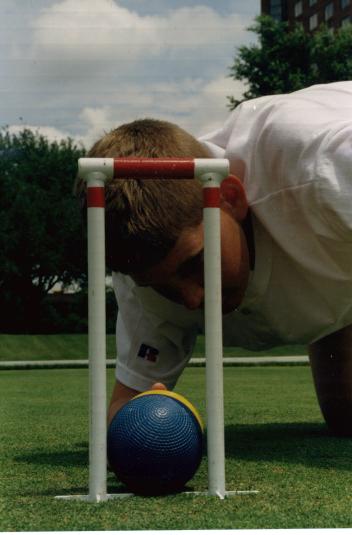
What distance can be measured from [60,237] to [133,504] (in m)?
25.9

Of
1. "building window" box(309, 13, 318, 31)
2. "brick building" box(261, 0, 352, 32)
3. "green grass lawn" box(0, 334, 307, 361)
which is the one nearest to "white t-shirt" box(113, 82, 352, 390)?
"green grass lawn" box(0, 334, 307, 361)

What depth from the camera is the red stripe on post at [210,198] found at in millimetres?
2336

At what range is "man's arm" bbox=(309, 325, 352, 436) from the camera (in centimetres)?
391

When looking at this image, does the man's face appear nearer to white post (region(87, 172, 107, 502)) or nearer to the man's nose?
the man's nose

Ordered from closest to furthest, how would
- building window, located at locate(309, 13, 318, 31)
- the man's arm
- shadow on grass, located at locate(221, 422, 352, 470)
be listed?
shadow on grass, located at locate(221, 422, 352, 470)
the man's arm
building window, located at locate(309, 13, 318, 31)

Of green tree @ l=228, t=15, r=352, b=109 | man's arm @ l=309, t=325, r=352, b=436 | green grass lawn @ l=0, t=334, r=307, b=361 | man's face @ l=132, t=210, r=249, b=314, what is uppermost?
green tree @ l=228, t=15, r=352, b=109

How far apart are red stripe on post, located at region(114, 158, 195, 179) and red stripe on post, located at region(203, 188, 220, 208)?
0.33 ft

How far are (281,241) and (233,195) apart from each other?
0.24 metres

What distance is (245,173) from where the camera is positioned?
9.03 feet

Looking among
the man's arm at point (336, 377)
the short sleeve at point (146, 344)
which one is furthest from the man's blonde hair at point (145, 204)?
the man's arm at point (336, 377)

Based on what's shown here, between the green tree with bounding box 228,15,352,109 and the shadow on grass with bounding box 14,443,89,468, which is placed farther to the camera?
the green tree with bounding box 228,15,352,109

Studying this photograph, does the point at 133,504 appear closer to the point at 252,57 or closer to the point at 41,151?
the point at 252,57

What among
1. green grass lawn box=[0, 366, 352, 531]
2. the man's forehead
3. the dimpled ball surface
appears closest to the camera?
green grass lawn box=[0, 366, 352, 531]

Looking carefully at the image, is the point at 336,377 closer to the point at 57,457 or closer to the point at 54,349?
the point at 57,457
